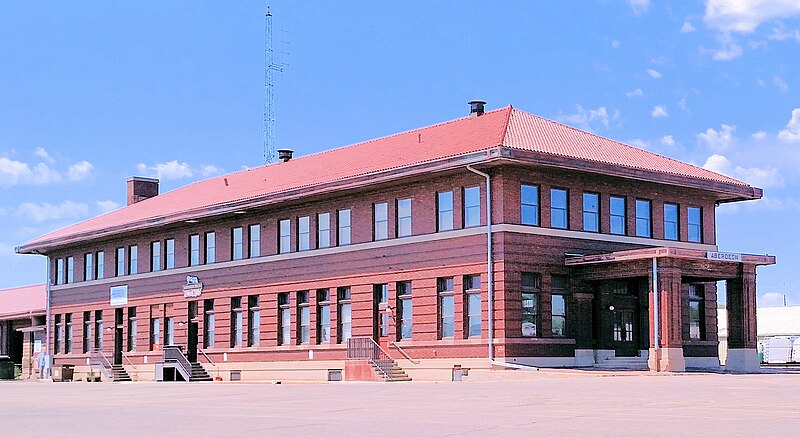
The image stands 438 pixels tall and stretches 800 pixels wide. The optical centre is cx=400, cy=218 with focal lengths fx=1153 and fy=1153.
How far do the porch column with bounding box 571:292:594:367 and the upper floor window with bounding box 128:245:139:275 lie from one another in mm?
25566

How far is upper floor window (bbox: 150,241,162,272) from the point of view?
181 ft

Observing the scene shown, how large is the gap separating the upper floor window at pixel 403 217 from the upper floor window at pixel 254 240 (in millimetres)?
9147

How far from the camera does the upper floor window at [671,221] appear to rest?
42.9 meters

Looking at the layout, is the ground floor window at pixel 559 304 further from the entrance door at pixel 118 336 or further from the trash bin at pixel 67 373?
the trash bin at pixel 67 373

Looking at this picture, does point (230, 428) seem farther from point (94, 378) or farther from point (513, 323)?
point (94, 378)

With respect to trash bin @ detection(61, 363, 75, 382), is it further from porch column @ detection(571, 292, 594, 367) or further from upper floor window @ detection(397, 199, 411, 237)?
porch column @ detection(571, 292, 594, 367)

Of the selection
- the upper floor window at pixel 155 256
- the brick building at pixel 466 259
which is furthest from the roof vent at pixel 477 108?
the upper floor window at pixel 155 256

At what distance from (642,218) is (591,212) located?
2.78 m

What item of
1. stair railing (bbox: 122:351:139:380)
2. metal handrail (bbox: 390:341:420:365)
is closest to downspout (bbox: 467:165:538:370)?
metal handrail (bbox: 390:341:420:365)

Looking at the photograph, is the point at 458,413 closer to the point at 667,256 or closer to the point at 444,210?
the point at 667,256

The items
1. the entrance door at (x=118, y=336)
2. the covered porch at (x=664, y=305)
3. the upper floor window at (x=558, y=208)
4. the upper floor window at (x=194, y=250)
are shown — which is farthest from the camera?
the entrance door at (x=118, y=336)

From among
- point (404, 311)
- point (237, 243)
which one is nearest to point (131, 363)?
point (237, 243)

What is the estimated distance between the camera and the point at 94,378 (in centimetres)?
5697

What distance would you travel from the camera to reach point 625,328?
4125 cm
